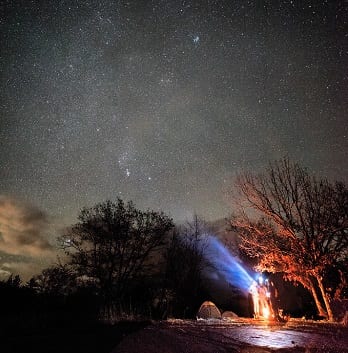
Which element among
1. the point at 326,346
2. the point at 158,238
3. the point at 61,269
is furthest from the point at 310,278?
the point at 61,269

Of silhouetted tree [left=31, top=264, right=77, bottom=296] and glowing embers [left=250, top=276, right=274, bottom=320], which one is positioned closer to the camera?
glowing embers [left=250, top=276, right=274, bottom=320]

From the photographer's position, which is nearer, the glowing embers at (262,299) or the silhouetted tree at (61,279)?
the glowing embers at (262,299)

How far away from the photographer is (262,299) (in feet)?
52.4

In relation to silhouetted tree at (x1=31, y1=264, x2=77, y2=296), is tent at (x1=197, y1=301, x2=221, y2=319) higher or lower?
lower

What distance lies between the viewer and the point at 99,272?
27.9 metres

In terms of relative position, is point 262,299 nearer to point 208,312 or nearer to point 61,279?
point 208,312

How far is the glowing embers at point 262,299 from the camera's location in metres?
15.3

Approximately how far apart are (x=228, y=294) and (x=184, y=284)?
29.8 ft

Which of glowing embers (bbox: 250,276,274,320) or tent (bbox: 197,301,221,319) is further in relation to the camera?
tent (bbox: 197,301,221,319)

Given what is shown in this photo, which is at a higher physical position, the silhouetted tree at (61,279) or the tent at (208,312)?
the silhouetted tree at (61,279)

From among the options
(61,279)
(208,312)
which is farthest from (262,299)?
(61,279)

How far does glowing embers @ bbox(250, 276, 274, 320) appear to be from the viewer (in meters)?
15.3

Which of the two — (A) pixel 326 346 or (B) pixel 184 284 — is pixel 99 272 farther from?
(A) pixel 326 346

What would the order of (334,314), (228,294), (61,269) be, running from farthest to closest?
(228,294), (61,269), (334,314)
